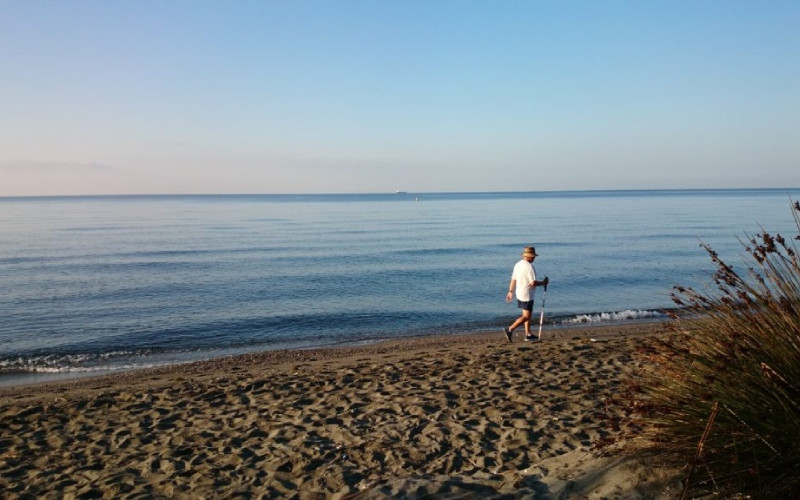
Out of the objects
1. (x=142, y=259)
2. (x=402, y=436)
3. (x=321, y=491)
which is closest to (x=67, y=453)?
(x=321, y=491)

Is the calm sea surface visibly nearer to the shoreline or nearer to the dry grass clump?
the shoreline

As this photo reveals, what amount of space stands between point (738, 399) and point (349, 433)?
13.2 feet

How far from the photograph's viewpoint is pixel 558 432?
6121 millimetres

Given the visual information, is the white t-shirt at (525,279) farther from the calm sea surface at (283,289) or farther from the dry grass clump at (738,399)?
the dry grass clump at (738,399)

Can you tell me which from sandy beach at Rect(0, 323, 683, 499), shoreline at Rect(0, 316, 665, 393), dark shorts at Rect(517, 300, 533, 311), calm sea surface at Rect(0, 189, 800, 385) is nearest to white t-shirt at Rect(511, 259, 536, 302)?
dark shorts at Rect(517, 300, 533, 311)

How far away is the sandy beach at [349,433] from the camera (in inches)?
179

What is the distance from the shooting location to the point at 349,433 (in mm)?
6414

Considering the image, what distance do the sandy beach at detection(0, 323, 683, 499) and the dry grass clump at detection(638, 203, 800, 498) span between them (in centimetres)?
26

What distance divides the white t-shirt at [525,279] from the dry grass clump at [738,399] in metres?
6.75

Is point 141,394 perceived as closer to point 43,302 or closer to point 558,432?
point 558,432

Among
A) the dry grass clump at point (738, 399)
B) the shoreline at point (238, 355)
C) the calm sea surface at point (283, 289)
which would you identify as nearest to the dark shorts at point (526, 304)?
the shoreline at point (238, 355)

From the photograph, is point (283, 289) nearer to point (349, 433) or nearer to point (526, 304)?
point (526, 304)

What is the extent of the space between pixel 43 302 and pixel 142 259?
9824 millimetres

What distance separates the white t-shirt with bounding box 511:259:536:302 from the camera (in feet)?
36.6
